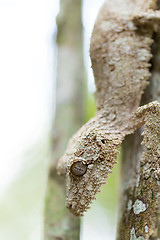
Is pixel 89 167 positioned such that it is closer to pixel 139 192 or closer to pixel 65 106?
pixel 139 192

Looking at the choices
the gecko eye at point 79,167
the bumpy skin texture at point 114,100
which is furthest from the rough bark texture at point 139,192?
the gecko eye at point 79,167

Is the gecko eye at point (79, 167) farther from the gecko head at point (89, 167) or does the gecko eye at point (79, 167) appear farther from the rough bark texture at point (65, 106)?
the rough bark texture at point (65, 106)

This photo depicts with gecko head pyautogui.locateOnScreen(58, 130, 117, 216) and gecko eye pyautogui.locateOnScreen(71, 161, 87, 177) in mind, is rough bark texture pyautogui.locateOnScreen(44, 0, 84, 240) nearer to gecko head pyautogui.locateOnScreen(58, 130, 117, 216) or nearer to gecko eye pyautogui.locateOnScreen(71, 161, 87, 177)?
gecko head pyautogui.locateOnScreen(58, 130, 117, 216)

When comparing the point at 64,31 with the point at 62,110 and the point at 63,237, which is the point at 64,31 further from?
the point at 63,237

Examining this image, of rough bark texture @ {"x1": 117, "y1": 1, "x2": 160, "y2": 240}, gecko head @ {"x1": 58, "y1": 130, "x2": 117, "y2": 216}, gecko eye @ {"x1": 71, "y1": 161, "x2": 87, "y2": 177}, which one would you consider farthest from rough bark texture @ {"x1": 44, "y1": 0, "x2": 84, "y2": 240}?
gecko eye @ {"x1": 71, "y1": 161, "x2": 87, "y2": 177}

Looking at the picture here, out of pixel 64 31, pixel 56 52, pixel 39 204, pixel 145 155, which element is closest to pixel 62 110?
pixel 56 52

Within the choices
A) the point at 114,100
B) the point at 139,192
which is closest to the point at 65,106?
the point at 114,100

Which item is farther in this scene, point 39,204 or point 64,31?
point 39,204
